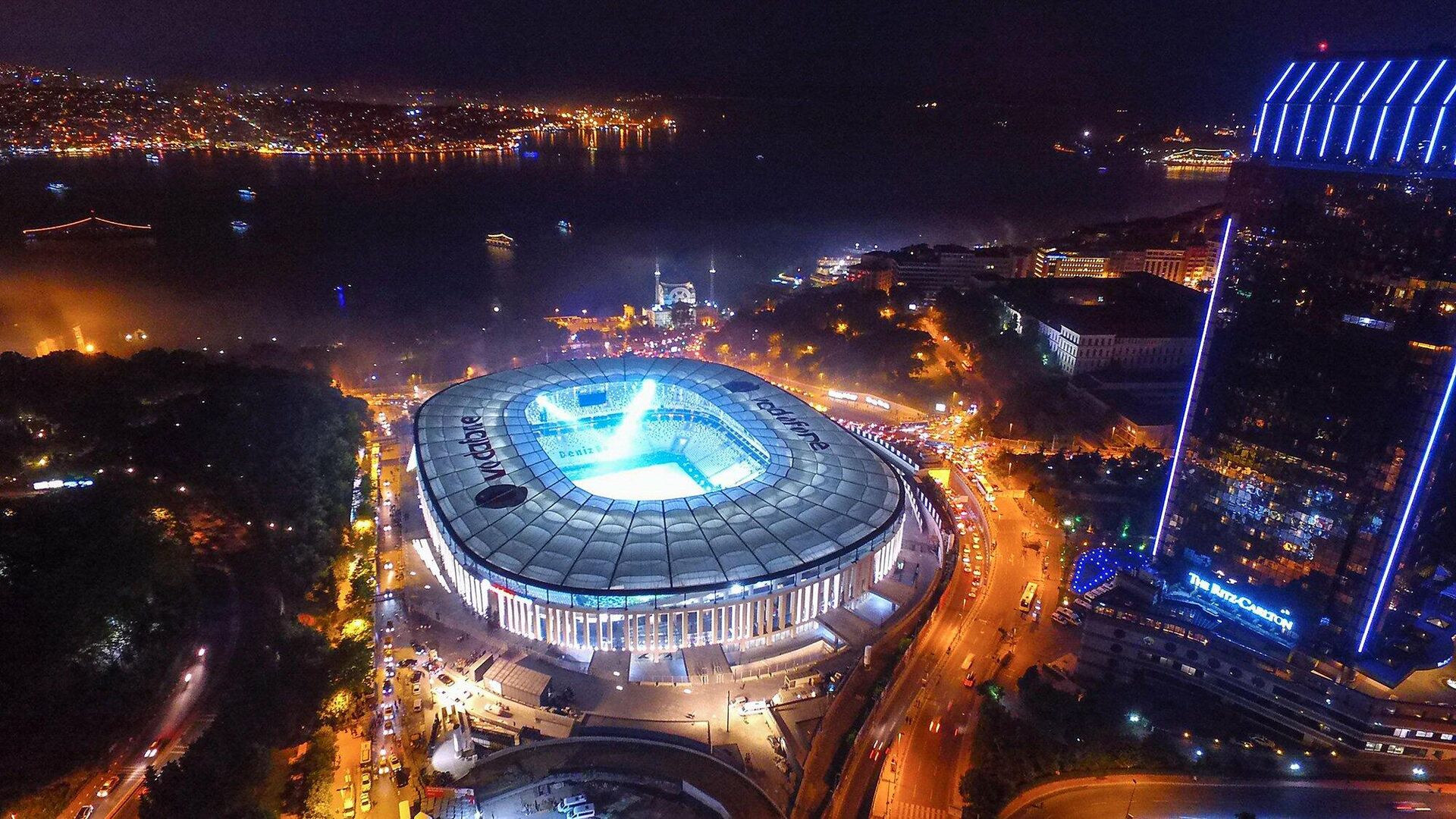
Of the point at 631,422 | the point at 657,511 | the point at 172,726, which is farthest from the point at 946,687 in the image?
the point at 172,726

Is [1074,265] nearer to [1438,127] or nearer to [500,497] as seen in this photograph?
[1438,127]

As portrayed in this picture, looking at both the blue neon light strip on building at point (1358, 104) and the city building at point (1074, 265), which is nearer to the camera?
Answer: the blue neon light strip on building at point (1358, 104)

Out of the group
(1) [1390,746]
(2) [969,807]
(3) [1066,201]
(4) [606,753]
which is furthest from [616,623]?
(3) [1066,201]

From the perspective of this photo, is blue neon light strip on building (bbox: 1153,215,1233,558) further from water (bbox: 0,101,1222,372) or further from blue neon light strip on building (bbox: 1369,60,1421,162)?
water (bbox: 0,101,1222,372)

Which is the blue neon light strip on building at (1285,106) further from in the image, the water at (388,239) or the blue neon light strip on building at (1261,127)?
the water at (388,239)

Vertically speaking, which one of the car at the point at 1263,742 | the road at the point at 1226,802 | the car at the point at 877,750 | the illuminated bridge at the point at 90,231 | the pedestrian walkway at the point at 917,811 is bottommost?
the pedestrian walkway at the point at 917,811

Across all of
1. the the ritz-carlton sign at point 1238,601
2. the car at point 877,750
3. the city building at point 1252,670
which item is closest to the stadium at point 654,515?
the car at point 877,750

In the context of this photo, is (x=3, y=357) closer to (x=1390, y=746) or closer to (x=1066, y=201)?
(x=1390, y=746)
